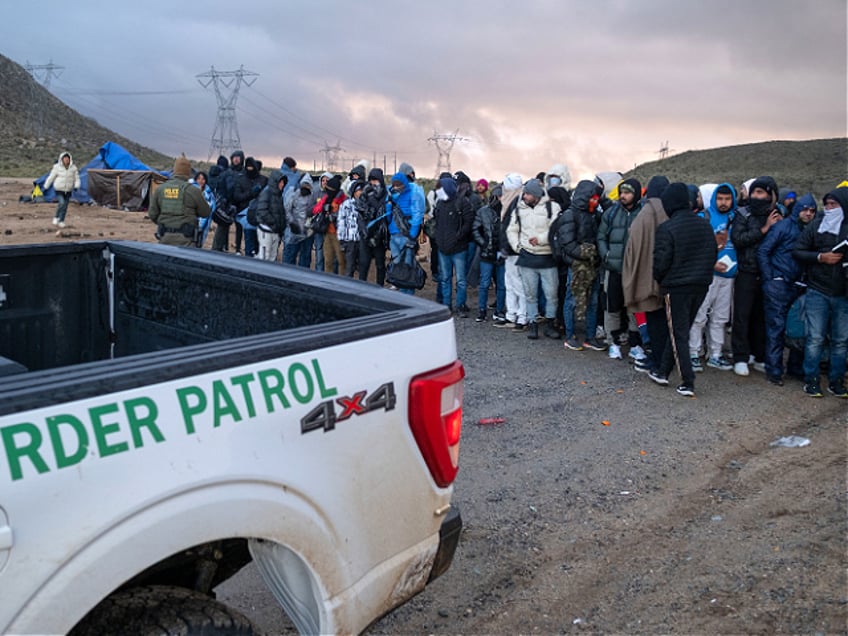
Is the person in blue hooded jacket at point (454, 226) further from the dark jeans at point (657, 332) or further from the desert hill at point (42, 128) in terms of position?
the desert hill at point (42, 128)

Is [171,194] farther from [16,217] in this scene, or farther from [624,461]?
[16,217]

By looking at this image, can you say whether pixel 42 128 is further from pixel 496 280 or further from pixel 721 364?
pixel 721 364

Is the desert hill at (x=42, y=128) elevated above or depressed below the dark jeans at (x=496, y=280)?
above

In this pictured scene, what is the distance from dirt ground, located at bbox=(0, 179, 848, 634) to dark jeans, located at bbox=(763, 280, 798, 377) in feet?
0.79

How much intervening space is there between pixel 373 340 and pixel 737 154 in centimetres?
7297

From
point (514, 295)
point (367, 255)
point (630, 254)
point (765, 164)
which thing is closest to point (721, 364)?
point (630, 254)

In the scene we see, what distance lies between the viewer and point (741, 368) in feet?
27.0

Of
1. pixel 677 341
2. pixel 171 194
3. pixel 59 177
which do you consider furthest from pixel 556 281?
pixel 59 177

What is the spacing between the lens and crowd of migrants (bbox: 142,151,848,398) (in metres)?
7.28

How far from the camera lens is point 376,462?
7.28 ft

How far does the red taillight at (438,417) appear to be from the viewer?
2.29 meters

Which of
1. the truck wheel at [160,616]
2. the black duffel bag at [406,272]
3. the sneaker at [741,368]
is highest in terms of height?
the black duffel bag at [406,272]

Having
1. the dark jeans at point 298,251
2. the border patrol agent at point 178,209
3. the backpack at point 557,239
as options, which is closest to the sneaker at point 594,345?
the backpack at point 557,239

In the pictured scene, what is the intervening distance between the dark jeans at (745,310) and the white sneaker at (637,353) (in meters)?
0.97
